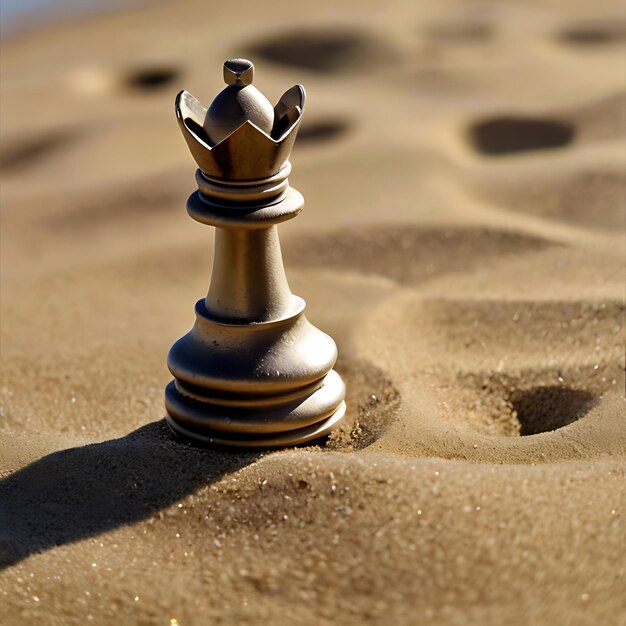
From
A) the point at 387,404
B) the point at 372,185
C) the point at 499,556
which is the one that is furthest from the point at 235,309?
the point at 372,185

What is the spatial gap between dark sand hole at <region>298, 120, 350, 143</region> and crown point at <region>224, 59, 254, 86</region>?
9.76 ft

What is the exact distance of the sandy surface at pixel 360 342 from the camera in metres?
2.02

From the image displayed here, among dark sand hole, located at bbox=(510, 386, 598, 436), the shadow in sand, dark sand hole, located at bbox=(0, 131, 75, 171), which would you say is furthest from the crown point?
dark sand hole, located at bbox=(0, 131, 75, 171)

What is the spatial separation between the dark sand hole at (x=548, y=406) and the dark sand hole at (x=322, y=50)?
4090mm

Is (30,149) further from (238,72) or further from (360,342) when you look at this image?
(238,72)

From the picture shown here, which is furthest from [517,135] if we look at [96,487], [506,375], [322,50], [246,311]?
[96,487]

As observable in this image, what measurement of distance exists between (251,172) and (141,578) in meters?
0.87

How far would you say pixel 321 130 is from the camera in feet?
18.1

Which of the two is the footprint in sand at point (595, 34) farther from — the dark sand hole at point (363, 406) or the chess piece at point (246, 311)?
the chess piece at point (246, 311)

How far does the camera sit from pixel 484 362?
3.07 meters

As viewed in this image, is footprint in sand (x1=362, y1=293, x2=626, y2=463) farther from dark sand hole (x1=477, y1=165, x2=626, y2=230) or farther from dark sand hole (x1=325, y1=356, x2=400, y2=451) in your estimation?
dark sand hole (x1=477, y1=165, x2=626, y2=230)

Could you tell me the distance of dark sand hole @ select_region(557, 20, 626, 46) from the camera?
22.6ft

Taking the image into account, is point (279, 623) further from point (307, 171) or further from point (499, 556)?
point (307, 171)

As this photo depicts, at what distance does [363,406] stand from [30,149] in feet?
10.9
